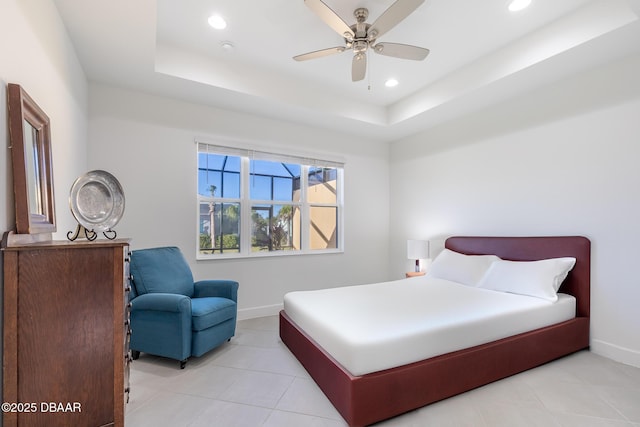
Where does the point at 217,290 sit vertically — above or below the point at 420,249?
below

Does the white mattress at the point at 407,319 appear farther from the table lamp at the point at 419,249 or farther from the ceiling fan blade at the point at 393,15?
the ceiling fan blade at the point at 393,15

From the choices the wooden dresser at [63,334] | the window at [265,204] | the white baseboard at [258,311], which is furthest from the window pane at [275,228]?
the wooden dresser at [63,334]

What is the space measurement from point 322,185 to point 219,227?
1.69 meters

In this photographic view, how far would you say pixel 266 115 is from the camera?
3840 millimetres

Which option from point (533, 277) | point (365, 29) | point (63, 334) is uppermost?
point (365, 29)

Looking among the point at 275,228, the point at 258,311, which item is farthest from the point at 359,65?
the point at 258,311

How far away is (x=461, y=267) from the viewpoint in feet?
11.0

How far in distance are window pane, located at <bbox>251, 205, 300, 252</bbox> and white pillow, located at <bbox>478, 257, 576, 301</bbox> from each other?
2.50m

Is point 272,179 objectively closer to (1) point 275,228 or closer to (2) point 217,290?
(1) point 275,228

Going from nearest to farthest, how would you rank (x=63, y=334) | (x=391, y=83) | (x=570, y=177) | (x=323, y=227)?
(x=63, y=334) < (x=570, y=177) < (x=391, y=83) < (x=323, y=227)

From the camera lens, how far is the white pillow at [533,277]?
104 inches

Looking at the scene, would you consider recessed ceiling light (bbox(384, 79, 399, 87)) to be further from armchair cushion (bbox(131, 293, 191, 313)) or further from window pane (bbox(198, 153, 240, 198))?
armchair cushion (bbox(131, 293, 191, 313))

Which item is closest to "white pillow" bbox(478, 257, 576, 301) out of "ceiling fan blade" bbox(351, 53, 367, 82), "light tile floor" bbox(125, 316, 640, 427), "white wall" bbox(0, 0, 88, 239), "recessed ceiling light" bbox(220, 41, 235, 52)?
"light tile floor" bbox(125, 316, 640, 427)

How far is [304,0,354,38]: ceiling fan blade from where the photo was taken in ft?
6.22
